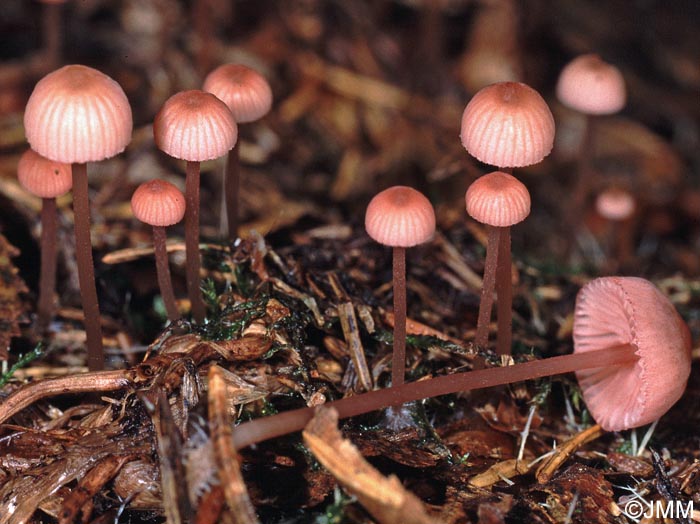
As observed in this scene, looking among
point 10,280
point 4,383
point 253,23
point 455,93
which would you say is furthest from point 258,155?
point 4,383

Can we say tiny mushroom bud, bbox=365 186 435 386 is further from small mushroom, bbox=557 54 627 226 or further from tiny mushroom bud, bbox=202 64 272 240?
small mushroom, bbox=557 54 627 226

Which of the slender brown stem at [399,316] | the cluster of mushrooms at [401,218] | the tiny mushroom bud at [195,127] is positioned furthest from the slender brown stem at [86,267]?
the slender brown stem at [399,316]

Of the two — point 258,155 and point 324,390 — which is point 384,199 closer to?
point 324,390

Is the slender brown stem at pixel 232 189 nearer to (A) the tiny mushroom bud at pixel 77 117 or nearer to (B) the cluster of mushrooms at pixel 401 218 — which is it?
(B) the cluster of mushrooms at pixel 401 218

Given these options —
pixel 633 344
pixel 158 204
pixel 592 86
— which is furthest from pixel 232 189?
pixel 592 86

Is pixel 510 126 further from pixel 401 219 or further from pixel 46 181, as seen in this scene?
pixel 46 181
